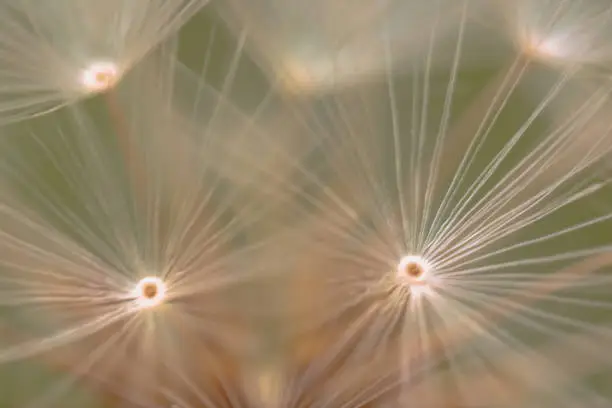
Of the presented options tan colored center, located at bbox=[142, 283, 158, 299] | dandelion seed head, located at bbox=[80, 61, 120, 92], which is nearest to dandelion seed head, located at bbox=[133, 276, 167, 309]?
tan colored center, located at bbox=[142, 283, 158, 299]

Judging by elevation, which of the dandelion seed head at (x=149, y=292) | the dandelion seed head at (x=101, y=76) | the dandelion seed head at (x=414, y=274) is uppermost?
the dandelion seed head at (x=101, y=76)

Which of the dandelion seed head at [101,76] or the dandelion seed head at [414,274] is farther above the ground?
the dandelion seed head at [101,76]

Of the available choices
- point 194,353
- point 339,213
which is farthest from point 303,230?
point 194,353

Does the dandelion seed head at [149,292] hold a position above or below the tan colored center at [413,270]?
below

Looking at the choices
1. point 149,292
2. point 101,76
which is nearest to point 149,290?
point 149,292

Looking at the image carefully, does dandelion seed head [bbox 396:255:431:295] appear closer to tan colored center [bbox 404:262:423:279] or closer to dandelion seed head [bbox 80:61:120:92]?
tan colored center [bbox 404:262:423:279]

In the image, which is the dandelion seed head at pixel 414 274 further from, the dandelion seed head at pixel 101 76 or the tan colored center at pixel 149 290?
the dandelion seed head at pixel 101 76

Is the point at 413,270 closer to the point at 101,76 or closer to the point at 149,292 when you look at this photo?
the point at 149,292

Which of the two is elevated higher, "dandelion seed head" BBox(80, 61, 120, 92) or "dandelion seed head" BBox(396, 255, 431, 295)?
"dandelion seed head" BBox(80, 61, 120, 92)

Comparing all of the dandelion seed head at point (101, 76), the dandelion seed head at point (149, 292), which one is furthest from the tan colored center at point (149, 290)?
the dandelion seed head at point (101, 76)
